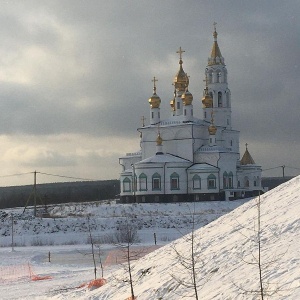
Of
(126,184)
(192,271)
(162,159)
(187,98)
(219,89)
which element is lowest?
(192,271)

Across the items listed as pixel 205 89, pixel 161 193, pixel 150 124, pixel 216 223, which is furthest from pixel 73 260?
pixel 205 89

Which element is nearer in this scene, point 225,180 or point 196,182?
point 196,182

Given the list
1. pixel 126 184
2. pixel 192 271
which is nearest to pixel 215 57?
pixel 126 184

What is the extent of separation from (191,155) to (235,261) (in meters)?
47.9

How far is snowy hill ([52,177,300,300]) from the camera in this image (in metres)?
9.73

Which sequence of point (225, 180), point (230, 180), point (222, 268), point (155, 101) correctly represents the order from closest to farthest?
1. point (222, 268)
2. point (225, 180)
3. point (230, 180)
4. point (155, 101)

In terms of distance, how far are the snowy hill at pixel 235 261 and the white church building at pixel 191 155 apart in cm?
4117

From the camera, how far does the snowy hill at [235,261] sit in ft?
31.9

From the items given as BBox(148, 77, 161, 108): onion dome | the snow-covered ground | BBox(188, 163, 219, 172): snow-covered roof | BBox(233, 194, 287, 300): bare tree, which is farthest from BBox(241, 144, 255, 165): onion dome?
BBox(233, 194, 287, 300): bare tree

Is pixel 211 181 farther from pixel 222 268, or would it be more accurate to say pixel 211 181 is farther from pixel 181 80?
pixel 222 268

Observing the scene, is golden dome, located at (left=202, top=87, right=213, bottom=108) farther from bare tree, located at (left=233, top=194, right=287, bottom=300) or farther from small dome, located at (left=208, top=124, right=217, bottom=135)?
bare tree, located at (left=233, top=194, right=287, bottom=300)

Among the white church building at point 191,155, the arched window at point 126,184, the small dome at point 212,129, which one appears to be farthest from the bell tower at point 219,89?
the arched window at point 126,184

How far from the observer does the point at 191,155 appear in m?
59.0

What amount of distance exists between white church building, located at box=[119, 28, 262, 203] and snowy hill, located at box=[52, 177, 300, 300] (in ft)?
135
